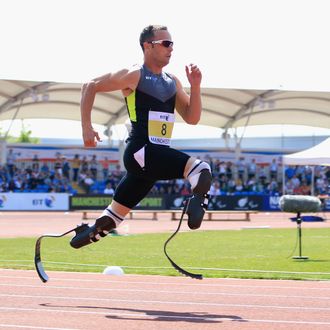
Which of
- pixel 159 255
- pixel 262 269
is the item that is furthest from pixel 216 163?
pixel 262 269

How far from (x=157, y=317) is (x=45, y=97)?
3543 centimetres

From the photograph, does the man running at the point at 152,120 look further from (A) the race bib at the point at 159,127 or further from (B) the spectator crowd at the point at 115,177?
(B) the spectator crowd at the point at 115,177

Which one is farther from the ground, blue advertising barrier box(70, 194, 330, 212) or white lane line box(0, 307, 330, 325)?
white lane line box(0, 307, 330, 325)

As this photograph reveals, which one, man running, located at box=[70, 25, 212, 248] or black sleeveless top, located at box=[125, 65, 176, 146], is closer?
man running, located at box=[70, 25, 212, 248]

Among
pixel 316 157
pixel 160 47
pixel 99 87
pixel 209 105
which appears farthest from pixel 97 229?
pixel 209 105

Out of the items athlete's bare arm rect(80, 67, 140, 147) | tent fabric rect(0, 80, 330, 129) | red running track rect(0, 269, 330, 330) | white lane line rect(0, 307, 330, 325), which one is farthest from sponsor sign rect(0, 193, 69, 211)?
athlete's bare arm rect(80, 67, 140, 147)

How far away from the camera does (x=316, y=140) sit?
3002 inches

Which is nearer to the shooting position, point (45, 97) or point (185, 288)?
point (185, 288)

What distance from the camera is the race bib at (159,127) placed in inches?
320

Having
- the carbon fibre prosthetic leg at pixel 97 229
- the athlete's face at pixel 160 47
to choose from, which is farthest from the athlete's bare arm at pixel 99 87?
the carbon fibre prosthetic leg at pixel 97 229

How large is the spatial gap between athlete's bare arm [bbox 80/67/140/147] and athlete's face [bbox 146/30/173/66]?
0.71 ft

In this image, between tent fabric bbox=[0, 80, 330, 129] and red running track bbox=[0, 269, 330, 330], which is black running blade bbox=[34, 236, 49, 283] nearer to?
red running track bbox=[0, 269, 330, 330]

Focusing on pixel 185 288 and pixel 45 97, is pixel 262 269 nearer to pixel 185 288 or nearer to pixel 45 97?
pixel 185 288

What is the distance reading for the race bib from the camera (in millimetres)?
8133
